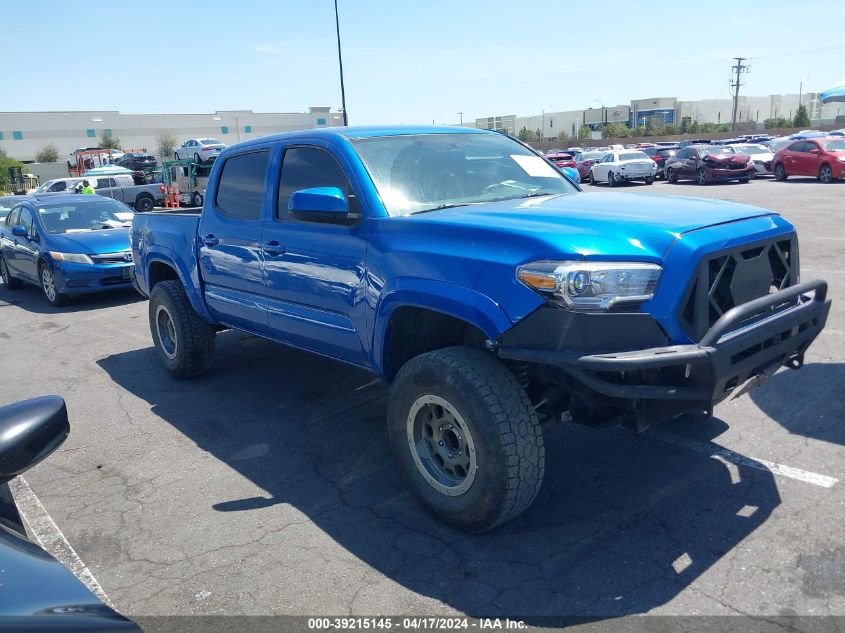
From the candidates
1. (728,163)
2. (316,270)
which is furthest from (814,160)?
(316,270)

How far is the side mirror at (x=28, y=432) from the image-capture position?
1896 mm

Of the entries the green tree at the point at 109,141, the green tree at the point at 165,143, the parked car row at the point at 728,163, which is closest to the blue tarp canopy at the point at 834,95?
the parked car row at the point at 728,163

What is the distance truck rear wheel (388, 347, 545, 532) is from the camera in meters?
3.28

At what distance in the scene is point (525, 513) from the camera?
12.5 ft

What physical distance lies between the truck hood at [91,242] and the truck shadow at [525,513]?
5.68m

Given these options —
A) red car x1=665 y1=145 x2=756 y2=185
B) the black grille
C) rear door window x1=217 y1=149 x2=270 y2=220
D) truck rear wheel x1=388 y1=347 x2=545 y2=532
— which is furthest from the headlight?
red car x1=665 y1=145 x2=756 y2=185

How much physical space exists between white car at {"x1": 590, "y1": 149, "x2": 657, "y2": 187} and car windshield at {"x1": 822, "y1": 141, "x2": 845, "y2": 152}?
6.72 m

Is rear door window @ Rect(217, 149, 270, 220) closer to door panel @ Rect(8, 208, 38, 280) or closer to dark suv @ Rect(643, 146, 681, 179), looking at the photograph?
door panel @ Rect(8, 208, 38, 280)

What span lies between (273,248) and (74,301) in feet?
26.0

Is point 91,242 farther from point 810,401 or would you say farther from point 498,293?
point 810,401

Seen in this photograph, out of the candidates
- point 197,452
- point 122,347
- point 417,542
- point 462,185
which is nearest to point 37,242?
point 122,347

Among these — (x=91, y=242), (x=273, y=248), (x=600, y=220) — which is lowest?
(x=91, y=242)

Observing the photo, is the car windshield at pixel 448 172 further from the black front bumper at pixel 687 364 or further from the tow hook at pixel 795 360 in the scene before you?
the tow hook at pixel 795 360

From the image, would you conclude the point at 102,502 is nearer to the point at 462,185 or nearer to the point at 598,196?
the point at 462,185
